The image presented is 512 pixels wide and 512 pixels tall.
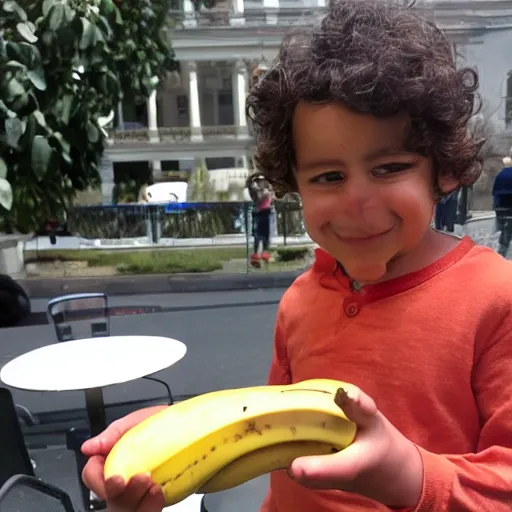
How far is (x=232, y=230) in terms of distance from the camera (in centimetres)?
637

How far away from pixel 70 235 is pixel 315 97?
5846 mm

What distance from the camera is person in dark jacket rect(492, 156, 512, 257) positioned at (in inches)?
172

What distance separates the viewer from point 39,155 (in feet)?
7.81

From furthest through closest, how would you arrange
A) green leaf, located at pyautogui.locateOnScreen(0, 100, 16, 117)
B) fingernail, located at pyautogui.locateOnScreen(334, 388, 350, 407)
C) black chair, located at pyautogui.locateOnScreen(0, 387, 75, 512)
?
green leaf, located at pyautogui.locateOnScreen(0, 100, 16, 117), black chair, located at pyautogui.locateOnScreen(0, 387, 75, 512), fingernail, located at pyautogui.locateOnScreen(334, 388, 350, 407)

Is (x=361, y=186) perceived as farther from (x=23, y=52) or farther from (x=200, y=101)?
(x=200, y=101)

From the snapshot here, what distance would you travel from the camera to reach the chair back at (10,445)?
2174mm

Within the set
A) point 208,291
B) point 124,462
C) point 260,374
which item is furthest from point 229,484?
point 208,291

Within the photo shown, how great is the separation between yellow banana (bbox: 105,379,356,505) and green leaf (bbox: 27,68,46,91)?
212 cm

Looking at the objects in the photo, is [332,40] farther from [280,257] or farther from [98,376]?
[280,257]

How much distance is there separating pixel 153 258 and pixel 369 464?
5996 mm

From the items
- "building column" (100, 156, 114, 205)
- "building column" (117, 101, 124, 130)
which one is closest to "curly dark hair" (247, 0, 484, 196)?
"building column" (117, 101, 124, 130)

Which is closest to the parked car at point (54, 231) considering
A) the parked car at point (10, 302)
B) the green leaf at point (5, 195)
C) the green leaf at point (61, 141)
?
the parked car at point (10, 302)

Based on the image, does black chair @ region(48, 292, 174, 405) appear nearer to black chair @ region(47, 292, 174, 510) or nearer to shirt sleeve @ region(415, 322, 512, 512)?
black chair @ region(47, 292, 174, 510)

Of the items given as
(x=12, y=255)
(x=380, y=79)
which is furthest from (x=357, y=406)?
(x=12, y=255)
